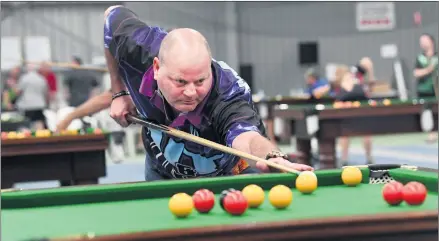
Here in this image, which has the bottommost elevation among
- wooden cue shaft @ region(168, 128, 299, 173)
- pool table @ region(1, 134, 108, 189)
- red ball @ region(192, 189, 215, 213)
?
pool table @ region(1, 134, 108, 189)

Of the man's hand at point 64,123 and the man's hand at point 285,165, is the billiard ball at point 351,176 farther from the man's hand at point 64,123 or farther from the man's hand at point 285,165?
the man's hand at point 64,123

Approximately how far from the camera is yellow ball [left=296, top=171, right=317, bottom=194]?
223 cm

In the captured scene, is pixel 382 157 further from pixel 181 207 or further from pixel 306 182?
pixel 181 207

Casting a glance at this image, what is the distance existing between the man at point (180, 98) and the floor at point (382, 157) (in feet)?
13.0

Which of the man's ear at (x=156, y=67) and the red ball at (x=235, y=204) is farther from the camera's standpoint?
the man's ear at (x=156, y=67)

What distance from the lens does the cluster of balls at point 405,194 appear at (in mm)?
1891

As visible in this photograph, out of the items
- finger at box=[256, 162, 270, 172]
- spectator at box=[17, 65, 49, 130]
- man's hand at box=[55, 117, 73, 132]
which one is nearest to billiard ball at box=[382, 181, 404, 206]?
finger at box=[256, 162, 270, 172]

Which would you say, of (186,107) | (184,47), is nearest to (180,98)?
(186,107)

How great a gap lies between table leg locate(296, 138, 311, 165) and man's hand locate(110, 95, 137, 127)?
12.5 ft

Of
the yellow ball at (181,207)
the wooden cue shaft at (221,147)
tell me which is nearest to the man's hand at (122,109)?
the wooden cue shaft at (221,147)

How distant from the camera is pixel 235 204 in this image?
1862mm

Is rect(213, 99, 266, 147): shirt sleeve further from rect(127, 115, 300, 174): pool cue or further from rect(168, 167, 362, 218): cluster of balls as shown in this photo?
rect(168, 167, 362, 218): cluster of balls

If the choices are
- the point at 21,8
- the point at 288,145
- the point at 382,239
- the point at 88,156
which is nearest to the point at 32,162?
the point at 88,156

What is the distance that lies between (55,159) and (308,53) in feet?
A: 33.7
